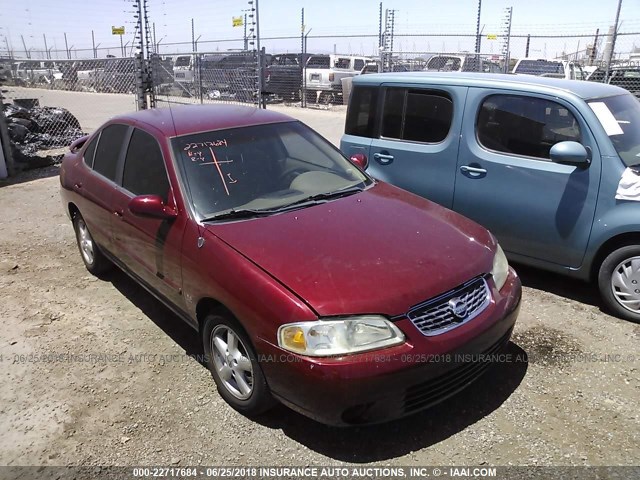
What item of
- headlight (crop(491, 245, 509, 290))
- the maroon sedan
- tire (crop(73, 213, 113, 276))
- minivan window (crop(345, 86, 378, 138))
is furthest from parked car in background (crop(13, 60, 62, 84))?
headlight (crop(491, 245, 509, 290))

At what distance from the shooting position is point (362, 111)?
532 cm

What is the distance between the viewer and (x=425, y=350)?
243 cm

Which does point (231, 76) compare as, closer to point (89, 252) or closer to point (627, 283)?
point (89, 252)

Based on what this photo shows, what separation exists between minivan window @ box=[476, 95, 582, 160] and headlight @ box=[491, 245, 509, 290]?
4.72 feet

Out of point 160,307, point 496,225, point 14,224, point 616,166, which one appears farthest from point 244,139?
point 14,224

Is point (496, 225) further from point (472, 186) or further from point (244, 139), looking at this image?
point (244, 139)

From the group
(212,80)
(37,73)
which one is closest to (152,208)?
(212,80)

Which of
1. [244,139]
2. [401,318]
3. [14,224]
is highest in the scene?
[244,139]

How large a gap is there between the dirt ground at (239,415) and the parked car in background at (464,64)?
1416 centimetres

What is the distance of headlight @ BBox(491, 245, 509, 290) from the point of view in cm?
297

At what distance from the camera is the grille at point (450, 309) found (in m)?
2.50

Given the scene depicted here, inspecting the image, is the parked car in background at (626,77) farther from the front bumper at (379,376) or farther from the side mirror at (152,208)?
the side mirror at (152,208)

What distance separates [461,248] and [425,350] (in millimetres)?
755

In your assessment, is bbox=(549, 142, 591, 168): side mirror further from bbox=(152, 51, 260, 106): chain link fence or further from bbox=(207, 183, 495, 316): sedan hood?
bbox=(152, 51, 260, 106): chain link fence
